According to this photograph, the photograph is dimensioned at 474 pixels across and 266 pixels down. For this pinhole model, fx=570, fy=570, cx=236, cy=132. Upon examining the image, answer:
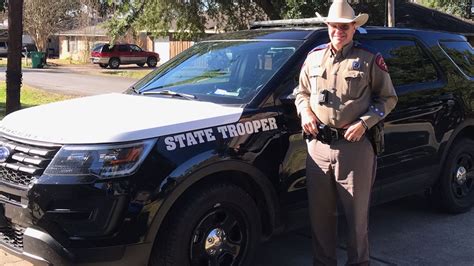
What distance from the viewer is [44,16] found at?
48969 mm

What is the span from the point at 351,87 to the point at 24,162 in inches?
79.2

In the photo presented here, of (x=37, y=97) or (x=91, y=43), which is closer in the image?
(x=37, y=97)

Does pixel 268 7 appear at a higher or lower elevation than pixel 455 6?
lower

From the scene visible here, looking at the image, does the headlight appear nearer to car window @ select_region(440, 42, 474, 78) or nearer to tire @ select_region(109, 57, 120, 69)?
car window @ select_region(440, 42, 474, 78)

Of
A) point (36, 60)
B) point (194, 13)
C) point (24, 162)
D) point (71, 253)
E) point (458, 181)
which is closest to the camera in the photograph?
point (71, 253)

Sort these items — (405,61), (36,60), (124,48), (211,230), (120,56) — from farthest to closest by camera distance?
(124,48) < (120,56) < (36,60) < (405,61) < (211,230)

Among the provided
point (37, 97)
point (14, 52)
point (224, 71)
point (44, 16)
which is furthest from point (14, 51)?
point (44, 16)

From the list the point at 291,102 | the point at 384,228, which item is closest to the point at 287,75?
the point at 291,102

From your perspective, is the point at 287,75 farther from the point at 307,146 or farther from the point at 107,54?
the point at 107,54

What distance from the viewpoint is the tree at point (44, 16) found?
4831 cm

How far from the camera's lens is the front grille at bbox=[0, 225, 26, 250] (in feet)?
11.3

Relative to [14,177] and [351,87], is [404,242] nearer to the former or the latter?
[351,87]

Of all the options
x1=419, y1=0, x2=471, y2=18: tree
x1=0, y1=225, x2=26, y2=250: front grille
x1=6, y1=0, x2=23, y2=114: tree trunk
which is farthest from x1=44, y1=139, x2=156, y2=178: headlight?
x1=419, y1=0, x2=471, y2=18: tree

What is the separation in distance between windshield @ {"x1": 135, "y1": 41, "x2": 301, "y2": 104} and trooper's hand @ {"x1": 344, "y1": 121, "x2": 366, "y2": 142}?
0.80 metres
